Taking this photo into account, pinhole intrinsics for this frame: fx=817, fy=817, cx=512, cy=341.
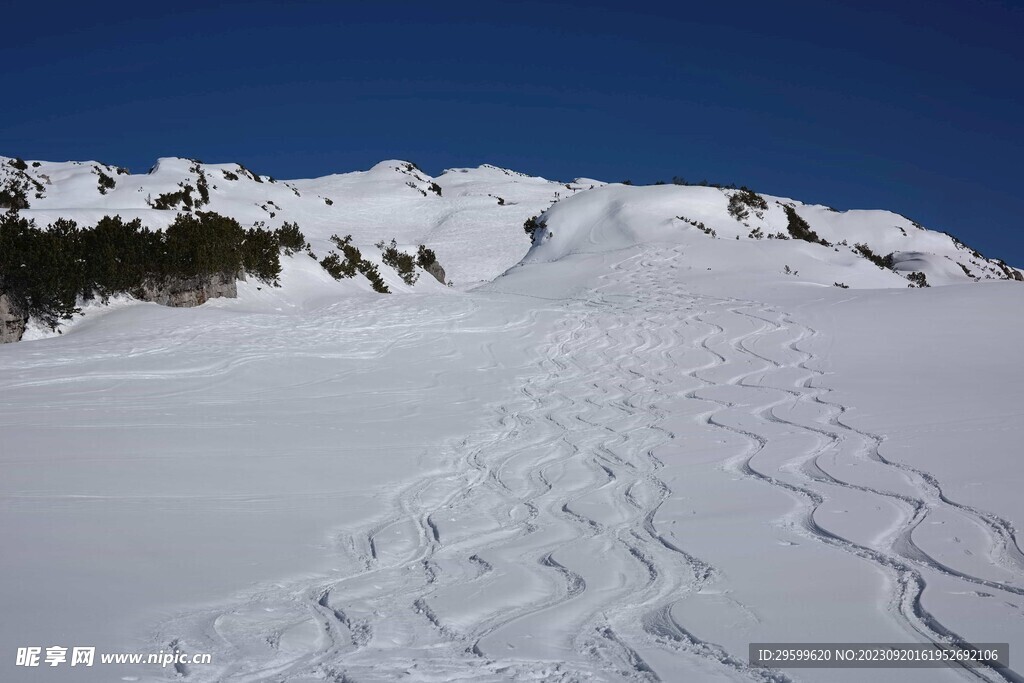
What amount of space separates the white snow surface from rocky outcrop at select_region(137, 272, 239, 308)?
121 cm

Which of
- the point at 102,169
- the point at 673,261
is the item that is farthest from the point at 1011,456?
the point at 102,169

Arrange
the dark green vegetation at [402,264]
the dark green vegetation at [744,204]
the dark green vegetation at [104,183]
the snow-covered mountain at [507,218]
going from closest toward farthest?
the snow-covered mountain at [507,218] < the dark green vegetation at [402,264] < the dark green vegetation at [744,204] < the dark green vegetation at [104,183]

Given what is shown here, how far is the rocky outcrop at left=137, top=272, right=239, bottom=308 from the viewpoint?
1449 cm

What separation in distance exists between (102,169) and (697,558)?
3610 centimetres

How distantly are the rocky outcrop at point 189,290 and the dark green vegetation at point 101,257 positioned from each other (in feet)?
0.28

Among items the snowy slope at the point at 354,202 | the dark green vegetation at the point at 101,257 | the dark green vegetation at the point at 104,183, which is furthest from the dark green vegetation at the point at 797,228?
the dark green vegetation at the point at 104,183

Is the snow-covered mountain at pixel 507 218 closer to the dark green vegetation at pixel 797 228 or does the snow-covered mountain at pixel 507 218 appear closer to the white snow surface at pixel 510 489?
the dark green vegetation at pixel 797 228

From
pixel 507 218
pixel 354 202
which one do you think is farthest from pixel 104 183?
pixel 507 218

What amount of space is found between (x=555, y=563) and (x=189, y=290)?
12.5 m

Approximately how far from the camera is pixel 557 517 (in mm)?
5105

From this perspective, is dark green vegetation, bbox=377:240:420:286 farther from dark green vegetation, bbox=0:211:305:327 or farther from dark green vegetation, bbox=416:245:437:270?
dark green vegetation, bbox=0:211:305:327

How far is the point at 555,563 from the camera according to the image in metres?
4.24

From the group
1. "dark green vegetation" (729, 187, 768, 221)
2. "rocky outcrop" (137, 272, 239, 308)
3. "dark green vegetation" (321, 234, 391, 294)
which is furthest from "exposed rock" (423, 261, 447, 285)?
"rocky outcrop" (137, 272, 239, 308)

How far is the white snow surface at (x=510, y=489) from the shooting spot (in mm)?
3305
